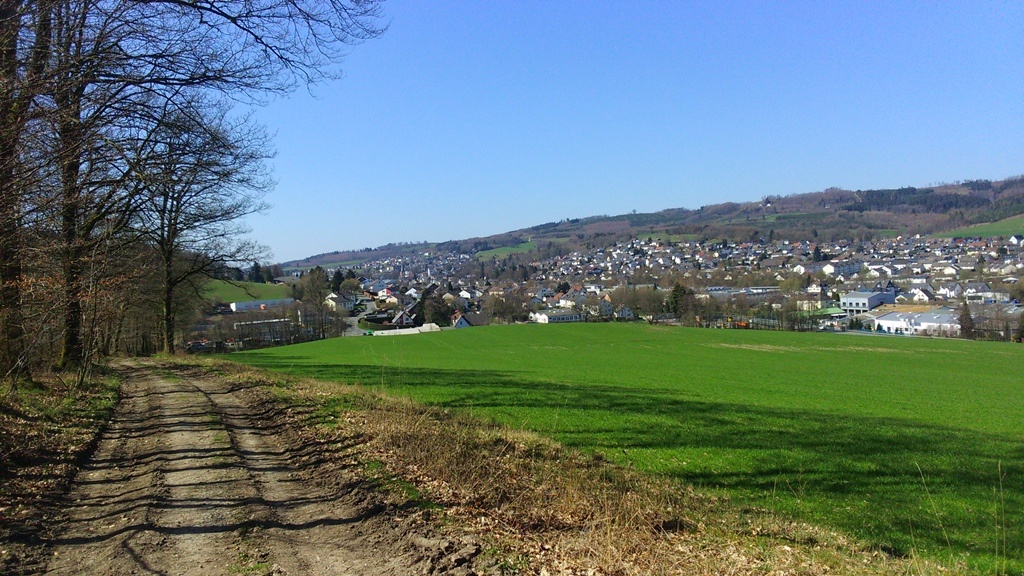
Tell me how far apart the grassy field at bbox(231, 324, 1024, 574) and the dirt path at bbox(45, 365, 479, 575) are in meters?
4.73

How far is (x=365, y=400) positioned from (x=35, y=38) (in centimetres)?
715

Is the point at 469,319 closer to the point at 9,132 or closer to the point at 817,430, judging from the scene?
the point at 817,430

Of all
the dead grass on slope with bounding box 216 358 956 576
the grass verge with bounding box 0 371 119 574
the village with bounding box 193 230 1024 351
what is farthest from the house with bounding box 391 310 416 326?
the dead grass on slope with bounding box 216 358 956 576

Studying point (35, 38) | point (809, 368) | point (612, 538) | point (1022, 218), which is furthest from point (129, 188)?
point (1022, 218)

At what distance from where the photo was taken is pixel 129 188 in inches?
457

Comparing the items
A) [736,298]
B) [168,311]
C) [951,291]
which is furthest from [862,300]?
[168,311]

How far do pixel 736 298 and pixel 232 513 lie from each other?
85335 mm

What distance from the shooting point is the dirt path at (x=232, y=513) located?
4680mm

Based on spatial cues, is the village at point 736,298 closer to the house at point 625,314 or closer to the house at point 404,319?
the house at point 404,319

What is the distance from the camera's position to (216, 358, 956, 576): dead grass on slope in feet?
15.6

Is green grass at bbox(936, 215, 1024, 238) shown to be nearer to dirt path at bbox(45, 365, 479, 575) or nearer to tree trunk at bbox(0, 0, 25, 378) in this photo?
dirt path at bbox(45, 365, 479, 575)

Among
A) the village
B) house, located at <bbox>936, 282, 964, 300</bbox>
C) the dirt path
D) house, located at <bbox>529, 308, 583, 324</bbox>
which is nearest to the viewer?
the dirt path

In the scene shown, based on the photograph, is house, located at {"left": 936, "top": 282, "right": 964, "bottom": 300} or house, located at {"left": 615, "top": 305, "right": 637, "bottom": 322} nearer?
house, located at {"left": 936, "top": 282, "right": 964, "bottom": 300}

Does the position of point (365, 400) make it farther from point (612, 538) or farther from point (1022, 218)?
point (1022, 218)
